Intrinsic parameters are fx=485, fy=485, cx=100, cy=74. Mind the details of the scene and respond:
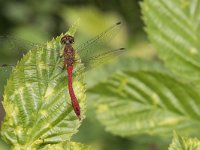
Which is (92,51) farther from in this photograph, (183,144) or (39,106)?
(183,144)

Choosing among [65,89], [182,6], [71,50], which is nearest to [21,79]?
[65,89]

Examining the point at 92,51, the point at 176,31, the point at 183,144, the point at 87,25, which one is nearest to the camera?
the point at 183,144

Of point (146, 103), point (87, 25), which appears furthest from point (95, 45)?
point (87, 25)

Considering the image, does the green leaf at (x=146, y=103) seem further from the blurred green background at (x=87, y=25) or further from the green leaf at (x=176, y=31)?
the blurred green background at (x=87, y=25)

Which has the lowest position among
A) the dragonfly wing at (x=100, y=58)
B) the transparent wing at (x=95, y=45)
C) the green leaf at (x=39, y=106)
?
the green leaf at (x=39, y=106)

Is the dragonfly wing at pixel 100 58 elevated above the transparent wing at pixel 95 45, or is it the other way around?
the transparent wing at pixel 95 45

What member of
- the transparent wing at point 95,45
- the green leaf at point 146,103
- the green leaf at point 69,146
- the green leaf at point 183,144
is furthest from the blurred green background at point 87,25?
the green leaf at point 183,144
